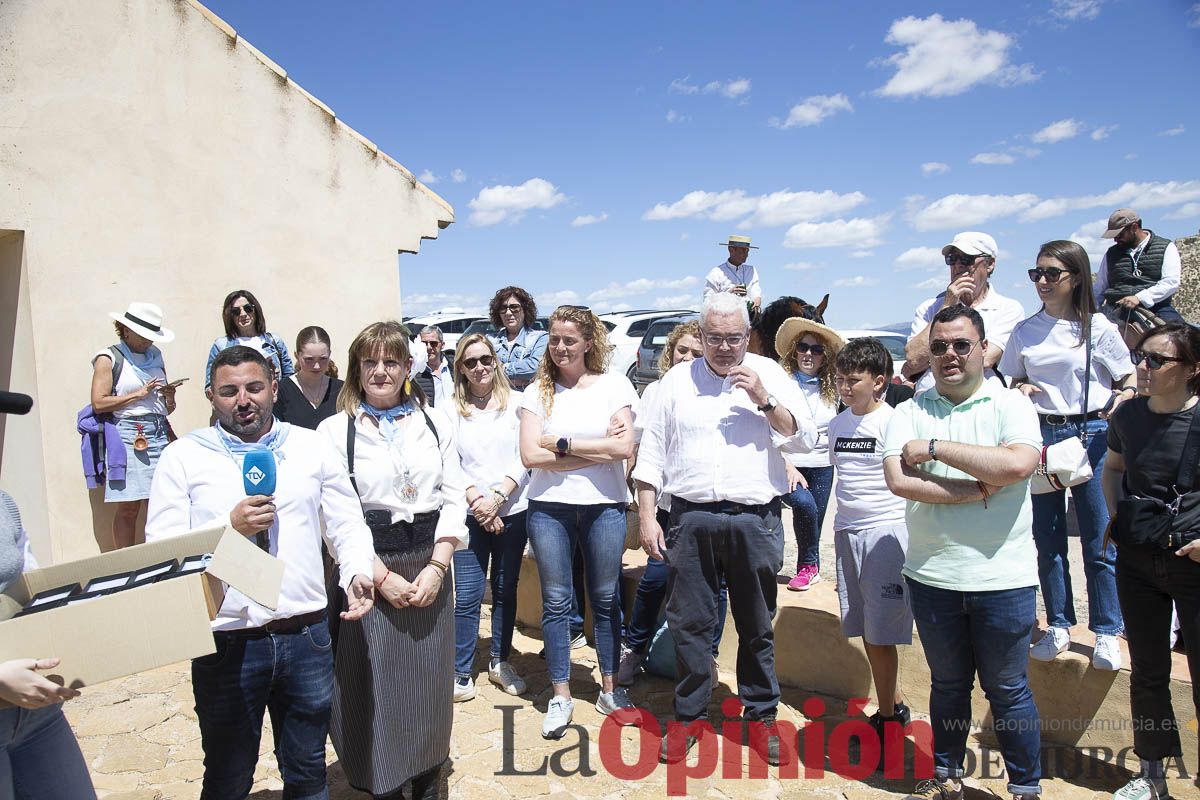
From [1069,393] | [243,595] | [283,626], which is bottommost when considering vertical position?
[283,626]

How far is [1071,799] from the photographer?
10.9ft

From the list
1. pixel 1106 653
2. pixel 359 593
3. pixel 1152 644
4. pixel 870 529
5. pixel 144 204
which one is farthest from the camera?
pixel 144 204

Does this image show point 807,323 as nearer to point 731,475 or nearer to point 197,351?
point 731,475

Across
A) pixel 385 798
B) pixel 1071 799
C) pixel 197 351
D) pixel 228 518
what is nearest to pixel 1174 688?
pixel 1071 799

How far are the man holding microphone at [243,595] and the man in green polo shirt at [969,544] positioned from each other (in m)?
2.23

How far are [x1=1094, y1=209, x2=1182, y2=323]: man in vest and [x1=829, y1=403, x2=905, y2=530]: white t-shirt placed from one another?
3.95 m

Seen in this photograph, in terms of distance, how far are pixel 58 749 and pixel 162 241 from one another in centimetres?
495

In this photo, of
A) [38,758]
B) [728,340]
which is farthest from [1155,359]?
[38,758]

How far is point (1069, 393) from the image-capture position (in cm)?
385

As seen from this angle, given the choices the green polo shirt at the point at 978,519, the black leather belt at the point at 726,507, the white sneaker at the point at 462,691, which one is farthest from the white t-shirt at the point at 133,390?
the green polo shirt at the point at 978,519

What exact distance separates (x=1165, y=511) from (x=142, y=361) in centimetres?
599

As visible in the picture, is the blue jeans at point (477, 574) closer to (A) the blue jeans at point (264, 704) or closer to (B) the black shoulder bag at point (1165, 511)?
(A) the blue jeans at point (264, 704)

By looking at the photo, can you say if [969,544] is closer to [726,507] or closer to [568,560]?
[726,507]

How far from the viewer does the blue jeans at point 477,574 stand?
4.35 m
